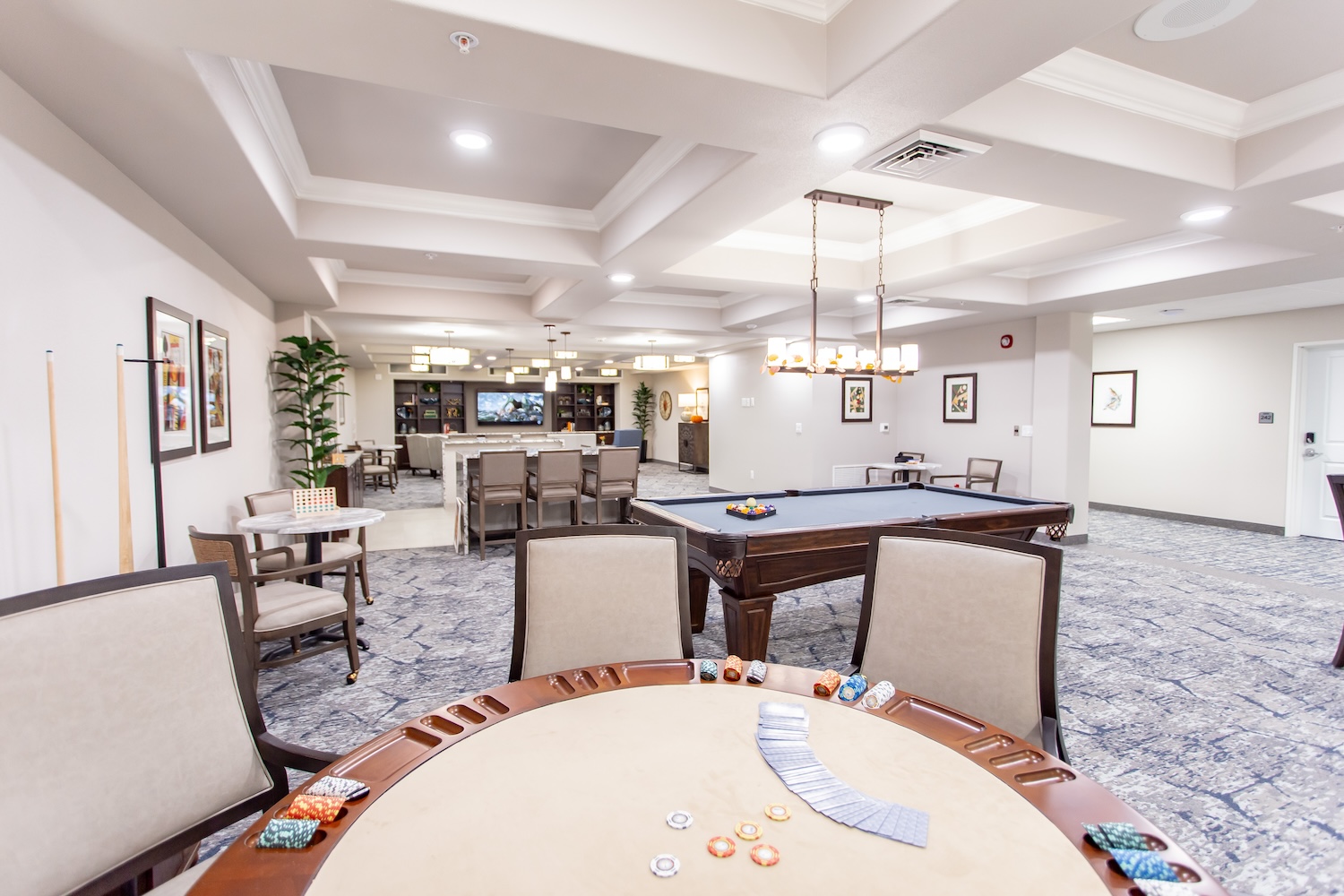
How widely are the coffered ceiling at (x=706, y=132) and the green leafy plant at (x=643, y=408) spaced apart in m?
11.0

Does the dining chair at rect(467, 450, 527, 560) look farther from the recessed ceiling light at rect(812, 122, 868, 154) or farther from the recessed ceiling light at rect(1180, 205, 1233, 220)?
the recessed ceiling light at rect(1180, 205, 1233, 220)

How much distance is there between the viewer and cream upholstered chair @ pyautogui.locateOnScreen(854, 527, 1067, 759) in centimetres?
157

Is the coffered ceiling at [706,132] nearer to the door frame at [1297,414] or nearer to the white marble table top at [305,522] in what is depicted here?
the door frame at [1297,414]

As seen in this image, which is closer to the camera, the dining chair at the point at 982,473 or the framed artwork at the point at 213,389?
the framed artwork at the point at 213,389

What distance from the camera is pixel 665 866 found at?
2.86 feet

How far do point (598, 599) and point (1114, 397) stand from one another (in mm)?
9229

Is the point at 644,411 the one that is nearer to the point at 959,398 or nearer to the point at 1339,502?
the point at 959,398

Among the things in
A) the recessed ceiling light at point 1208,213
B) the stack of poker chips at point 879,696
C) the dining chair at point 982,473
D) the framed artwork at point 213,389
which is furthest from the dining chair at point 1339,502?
the framed artwork at point 213,389

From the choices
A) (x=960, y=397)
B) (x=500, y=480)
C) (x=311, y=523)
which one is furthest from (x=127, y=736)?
(x=960, y=397)

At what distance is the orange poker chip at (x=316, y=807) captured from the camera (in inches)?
38.1

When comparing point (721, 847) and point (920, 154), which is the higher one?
point (920, 154)

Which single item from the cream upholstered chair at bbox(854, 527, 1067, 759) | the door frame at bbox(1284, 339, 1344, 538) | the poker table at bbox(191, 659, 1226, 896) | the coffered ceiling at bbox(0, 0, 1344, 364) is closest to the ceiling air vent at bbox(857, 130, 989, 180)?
the coffered ceiling at bbox(0, 0, 1344, 364)

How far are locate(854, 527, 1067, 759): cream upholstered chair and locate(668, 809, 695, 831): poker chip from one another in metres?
0.97

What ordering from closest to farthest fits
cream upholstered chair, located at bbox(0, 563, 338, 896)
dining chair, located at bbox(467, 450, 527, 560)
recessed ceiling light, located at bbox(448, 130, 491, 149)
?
cream upholstered chair, located at bbox(0, 563, 338, 896)
recessed ceiling light, located at bbox(448, 130, 491, 149)
dining chair, located at bbox(467, 450, 527, 560)
